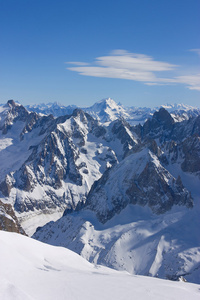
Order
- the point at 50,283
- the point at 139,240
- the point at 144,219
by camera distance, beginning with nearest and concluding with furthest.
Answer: the point at 50,283
the point at 139,240
the point at 144,219

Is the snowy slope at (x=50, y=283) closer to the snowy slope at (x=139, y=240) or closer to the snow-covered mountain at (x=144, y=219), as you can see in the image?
the snowy slope at (x=139, y=240)

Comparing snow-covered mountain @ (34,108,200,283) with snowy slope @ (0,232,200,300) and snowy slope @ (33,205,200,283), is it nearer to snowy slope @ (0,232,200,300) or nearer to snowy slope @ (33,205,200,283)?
snowy slope @ (33,205,200,283)

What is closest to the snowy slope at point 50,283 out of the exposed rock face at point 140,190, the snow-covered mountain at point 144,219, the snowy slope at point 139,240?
the snowy slope at point 139,240

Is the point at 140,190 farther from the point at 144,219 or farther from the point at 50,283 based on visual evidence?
the point at 50,283

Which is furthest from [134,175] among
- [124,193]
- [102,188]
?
[102,188]

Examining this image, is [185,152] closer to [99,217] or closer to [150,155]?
[150,155]

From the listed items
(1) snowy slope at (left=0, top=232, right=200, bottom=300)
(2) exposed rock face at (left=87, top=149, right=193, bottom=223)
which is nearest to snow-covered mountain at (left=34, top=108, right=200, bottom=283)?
(2) exposed rock face at (left=87, top=149, right=193, bottom=223)

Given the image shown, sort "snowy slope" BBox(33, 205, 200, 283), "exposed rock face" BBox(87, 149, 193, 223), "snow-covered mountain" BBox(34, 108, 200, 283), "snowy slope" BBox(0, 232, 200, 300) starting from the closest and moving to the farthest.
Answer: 1. "snowy slope" BBox(0, 232, 200, 300)
2. "snowy slope" BBox(33, 205, 200, 283)
3. "snow-covered mountain" BBox(34, 108, 200, 283)
4. "exposed rock face" BBox(87, 149, 193, 223)

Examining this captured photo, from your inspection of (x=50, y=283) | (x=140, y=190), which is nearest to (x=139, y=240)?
(x=140, y=190)
